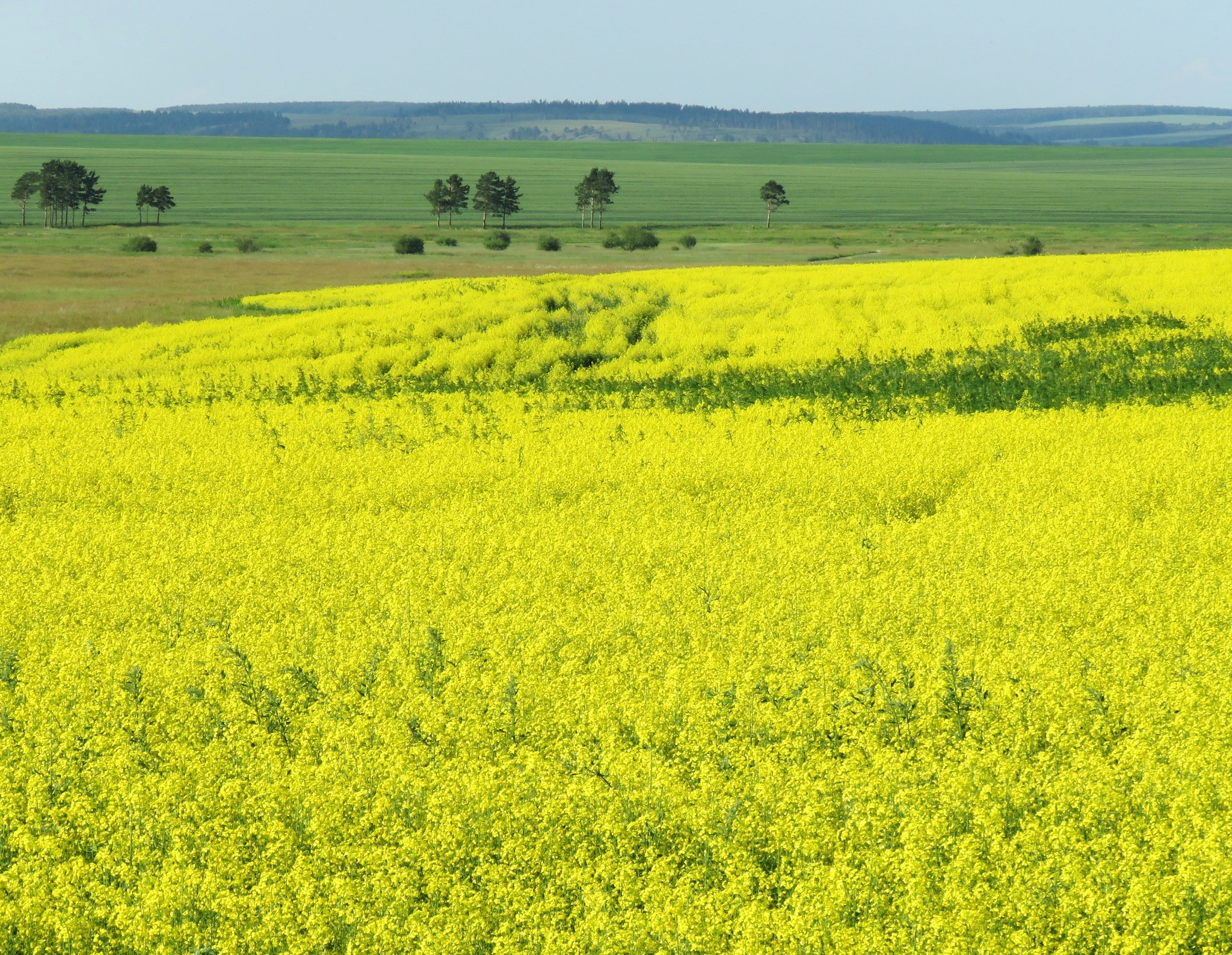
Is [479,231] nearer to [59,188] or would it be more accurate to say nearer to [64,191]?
[64,191]

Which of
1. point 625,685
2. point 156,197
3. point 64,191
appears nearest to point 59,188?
point 64,191

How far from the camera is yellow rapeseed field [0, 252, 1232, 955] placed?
19.0 feet

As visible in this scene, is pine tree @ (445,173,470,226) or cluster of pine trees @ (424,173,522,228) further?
pine tree @ (445,173,470,226)

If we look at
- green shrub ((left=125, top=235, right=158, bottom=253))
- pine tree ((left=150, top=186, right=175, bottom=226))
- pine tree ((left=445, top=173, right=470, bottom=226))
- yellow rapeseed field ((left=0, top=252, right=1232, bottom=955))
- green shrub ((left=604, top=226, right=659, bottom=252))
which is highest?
pine tree ((left=445, top=173, right=470, bottom=226))

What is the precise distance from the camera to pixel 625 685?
8266mm

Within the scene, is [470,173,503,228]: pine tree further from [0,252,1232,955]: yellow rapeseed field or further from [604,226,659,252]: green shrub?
[0,252,1232,955]: yellow rapeseed field

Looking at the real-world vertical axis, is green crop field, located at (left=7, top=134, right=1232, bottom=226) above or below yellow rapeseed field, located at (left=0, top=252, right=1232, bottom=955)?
above

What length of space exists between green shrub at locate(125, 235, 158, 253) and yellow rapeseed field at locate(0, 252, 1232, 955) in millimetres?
64628

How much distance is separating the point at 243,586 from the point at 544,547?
2.85m

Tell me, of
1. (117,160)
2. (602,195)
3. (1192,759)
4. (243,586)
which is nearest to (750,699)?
(1192,759)

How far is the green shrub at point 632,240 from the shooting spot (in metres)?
82.4

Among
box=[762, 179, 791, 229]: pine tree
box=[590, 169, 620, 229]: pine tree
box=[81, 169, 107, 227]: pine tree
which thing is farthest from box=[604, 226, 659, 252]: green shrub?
box=[81, 169, 107, 227]: pine tree

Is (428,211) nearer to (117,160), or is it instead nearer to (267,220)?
(267,220)

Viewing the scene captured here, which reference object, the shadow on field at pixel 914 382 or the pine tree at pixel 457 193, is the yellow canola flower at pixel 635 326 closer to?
the shadow on field at pixel 914 382
